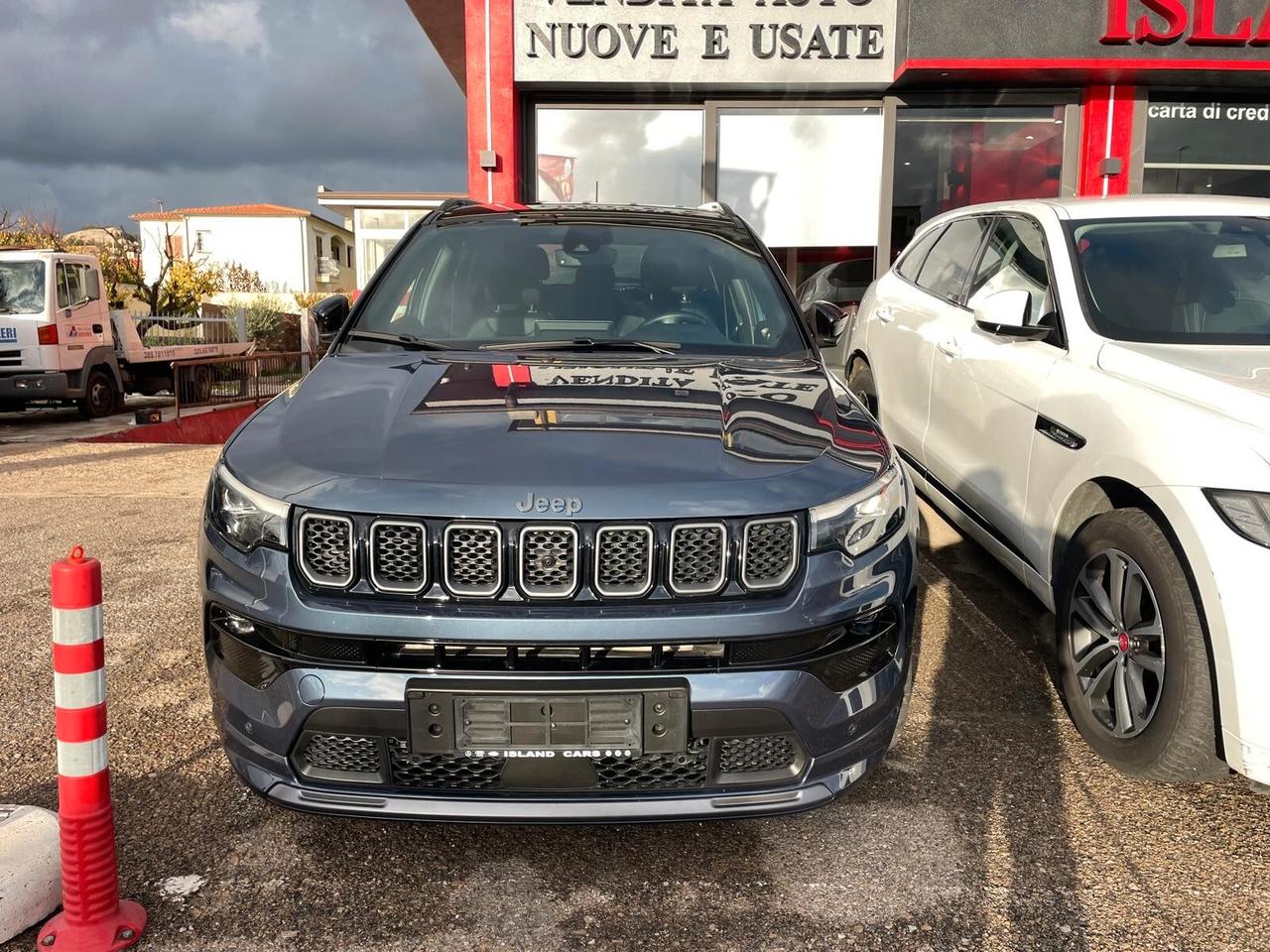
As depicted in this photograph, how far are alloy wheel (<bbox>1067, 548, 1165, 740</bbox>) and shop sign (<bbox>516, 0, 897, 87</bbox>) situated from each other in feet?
27.5

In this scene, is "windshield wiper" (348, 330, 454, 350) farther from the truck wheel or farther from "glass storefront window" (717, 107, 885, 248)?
the truck wheel

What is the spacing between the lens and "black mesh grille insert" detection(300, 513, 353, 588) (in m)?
2.14

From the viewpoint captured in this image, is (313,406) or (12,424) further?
(12,424)

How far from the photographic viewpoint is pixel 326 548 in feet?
7.06

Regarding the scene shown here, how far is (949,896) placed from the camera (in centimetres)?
238

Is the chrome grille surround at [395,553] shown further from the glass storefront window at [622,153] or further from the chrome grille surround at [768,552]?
the glass storefront window at [622,153]

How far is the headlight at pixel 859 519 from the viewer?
2209 mm

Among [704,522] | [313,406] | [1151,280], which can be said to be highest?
[1151,280]

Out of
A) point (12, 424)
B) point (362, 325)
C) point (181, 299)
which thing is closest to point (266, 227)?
point (181, 299)

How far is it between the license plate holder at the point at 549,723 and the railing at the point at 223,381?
10161 millimetres

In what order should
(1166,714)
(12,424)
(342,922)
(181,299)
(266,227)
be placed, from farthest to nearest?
(266,227), (181,299), (12,424), (1166,714), (342,922)

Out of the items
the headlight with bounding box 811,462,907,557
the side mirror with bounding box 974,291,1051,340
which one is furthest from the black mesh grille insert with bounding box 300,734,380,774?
the side mirror with bounding box 974,291,1051,340

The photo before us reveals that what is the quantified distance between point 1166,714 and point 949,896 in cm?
79

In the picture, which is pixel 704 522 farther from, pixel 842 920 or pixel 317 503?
pixel 842 920
